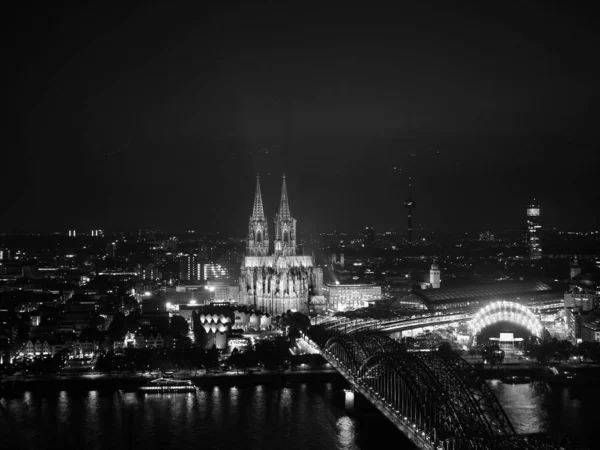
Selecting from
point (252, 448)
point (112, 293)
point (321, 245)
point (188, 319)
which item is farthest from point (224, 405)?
point (321, 245)

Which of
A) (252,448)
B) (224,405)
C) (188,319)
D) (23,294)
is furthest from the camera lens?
(23,294)

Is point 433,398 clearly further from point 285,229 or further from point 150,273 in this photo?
point 150,273

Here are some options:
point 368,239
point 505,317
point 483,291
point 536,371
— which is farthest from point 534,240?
point 536,371

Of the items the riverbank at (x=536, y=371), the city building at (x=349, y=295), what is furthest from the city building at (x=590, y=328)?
the city building at (x=349, y=295)

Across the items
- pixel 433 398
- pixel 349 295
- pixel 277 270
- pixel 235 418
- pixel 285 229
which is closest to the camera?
pixel 433 398

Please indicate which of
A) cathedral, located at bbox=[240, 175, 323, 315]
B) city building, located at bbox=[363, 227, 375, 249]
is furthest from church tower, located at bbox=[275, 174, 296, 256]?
city building, located at bbox=[363, 227, 375, 249]

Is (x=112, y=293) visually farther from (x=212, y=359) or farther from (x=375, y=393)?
(x=375, y=393)
